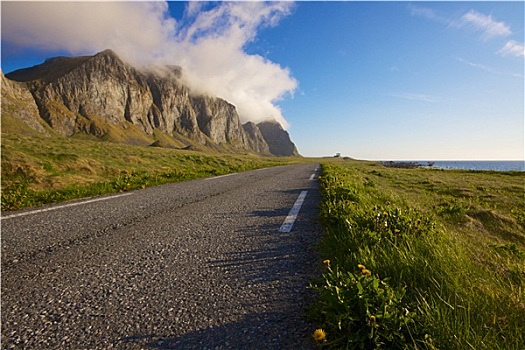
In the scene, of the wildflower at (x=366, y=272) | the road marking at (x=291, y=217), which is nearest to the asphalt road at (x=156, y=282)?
the road marking at (x=291, y=217)

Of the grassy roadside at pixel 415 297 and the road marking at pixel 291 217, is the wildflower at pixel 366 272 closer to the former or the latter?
the grassy roadside at pixel 415 297

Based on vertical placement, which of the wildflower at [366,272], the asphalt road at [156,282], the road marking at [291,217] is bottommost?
the asphalt road at [156,282]

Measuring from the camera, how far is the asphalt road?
2057mm

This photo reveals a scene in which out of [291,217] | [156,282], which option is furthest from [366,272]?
[291,217]

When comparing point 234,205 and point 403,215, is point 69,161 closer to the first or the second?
point 234,205

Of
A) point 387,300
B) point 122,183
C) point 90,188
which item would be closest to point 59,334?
point 387,300

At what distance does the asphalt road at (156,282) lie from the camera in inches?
81.0

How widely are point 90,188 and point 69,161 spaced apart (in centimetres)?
588

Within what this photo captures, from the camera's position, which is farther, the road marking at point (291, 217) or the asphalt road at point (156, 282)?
the road marking at point (291, 217)

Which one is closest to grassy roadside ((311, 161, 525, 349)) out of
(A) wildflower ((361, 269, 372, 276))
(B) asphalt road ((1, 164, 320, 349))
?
(A) wildflower ((361, 269, 372, 276))

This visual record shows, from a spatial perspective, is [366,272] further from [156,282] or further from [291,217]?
[291,217]

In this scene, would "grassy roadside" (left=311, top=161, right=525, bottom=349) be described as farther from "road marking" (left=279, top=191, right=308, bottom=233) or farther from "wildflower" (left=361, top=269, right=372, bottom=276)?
"road marking" (left=279, top=191, right=308, bottom=233)

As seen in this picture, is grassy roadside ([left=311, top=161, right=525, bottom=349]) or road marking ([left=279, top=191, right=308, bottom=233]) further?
road marking ([left=279, top=191, right=308, bottom=233])

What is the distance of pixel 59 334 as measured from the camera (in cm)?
208
